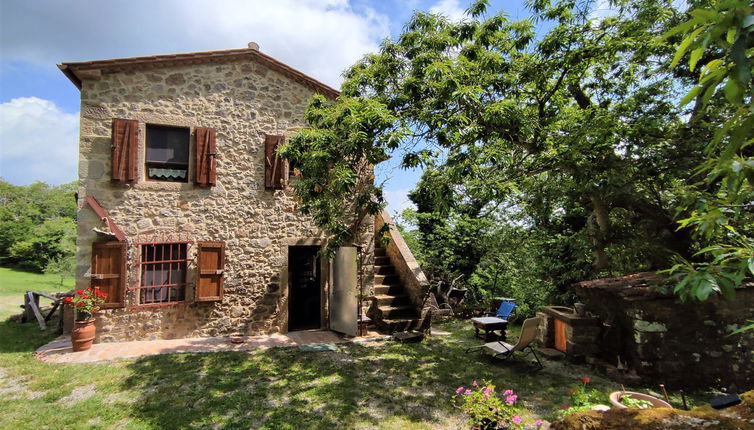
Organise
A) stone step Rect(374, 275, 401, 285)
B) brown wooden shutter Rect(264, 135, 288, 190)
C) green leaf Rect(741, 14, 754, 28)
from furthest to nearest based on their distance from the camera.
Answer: stone step Rect(374, 275, 401, 285)
brown wooden shutter Rect(264, 135, 288, 190)
green leaf Rect(741, 14, 754, 28)

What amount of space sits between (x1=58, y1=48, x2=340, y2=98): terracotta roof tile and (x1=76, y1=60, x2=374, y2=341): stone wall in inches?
4.9

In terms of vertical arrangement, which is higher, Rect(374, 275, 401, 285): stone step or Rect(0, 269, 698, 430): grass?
Rect(374, 275, 401, 285): stone step

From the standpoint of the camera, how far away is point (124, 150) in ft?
22.9

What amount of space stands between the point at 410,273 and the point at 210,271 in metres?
4.31

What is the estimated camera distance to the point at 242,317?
775cm

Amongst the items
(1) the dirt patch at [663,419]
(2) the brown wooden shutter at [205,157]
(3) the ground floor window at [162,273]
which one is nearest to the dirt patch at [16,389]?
(3) the ground floor window at [162,273]

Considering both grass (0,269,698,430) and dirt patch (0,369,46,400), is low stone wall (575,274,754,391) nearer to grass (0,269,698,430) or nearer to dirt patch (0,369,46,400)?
grass (0,269,698,430)

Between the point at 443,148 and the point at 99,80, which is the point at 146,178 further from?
the point at 443,148

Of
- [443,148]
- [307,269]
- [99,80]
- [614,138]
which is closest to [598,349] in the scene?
[614,138]

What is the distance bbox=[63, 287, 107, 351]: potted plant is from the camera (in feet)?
20.9

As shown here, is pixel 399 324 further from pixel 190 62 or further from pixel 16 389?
pixel 190 62

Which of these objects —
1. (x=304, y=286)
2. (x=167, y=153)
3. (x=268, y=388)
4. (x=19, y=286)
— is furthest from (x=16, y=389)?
(x=19, y=286)

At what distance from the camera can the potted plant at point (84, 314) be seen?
20.9ft

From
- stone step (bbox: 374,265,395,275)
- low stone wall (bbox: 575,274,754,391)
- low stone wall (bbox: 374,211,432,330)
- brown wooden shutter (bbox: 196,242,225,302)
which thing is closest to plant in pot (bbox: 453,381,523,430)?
low stone wall (bbox: 575,274,754,391)
